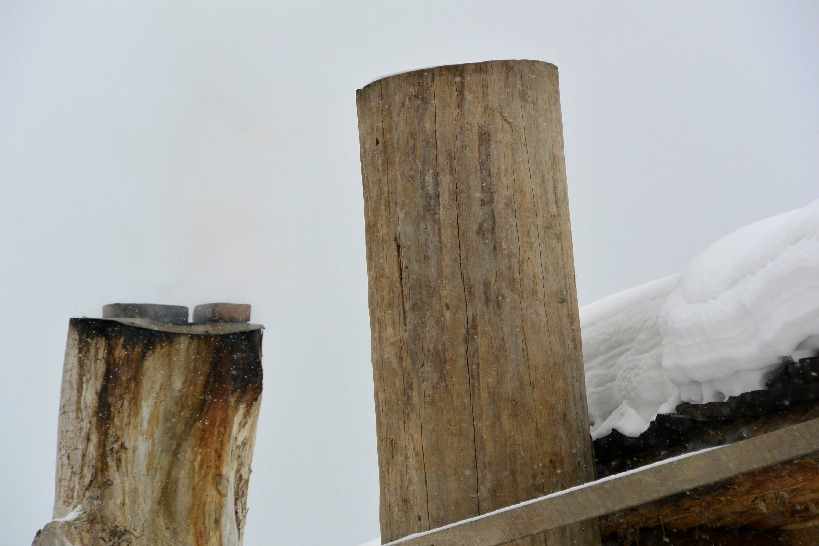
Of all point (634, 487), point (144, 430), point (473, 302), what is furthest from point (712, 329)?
point (144, 430)

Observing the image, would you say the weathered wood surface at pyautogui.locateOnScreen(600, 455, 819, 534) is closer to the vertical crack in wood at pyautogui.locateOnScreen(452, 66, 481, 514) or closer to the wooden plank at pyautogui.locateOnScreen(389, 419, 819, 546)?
the wooden plank at pyautogui.locateOnScreen(389, 419, 819, 546)

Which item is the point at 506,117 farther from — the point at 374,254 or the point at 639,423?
the point at 639,423

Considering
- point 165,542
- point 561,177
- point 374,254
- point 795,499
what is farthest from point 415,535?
point 165,542

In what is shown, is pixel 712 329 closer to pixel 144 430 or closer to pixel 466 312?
pixel 466 312

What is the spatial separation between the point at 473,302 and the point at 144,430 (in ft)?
4.26

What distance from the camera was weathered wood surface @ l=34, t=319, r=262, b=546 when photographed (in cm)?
222

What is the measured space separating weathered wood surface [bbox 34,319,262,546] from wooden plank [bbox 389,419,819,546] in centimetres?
121

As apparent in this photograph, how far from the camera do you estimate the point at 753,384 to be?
4.22ft

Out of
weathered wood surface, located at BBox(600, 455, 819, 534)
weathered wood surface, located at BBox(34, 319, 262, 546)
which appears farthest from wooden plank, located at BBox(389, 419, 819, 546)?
weathered wood surface, located at BBox(34, 319, 262, 546)

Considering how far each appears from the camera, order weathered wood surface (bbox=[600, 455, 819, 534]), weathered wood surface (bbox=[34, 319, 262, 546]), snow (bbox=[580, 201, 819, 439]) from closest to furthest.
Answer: snow (bbox=[580, 201, 819, 439]), weathered wood surface (bbox=[600, 455, 819, 534]), weathered wood surface (bbox=[34, 319, 262, 546])

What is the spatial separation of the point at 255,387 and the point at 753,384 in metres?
1.65

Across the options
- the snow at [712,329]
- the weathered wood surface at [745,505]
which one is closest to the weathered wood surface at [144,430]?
the snow at [712,329]

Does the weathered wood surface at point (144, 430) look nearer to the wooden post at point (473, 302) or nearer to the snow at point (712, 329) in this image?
the wooden post at point (473, 302)

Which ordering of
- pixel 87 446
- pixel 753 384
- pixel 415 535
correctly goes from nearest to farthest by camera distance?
pixel 753 384, pixel 415 535, pixel 87 446
